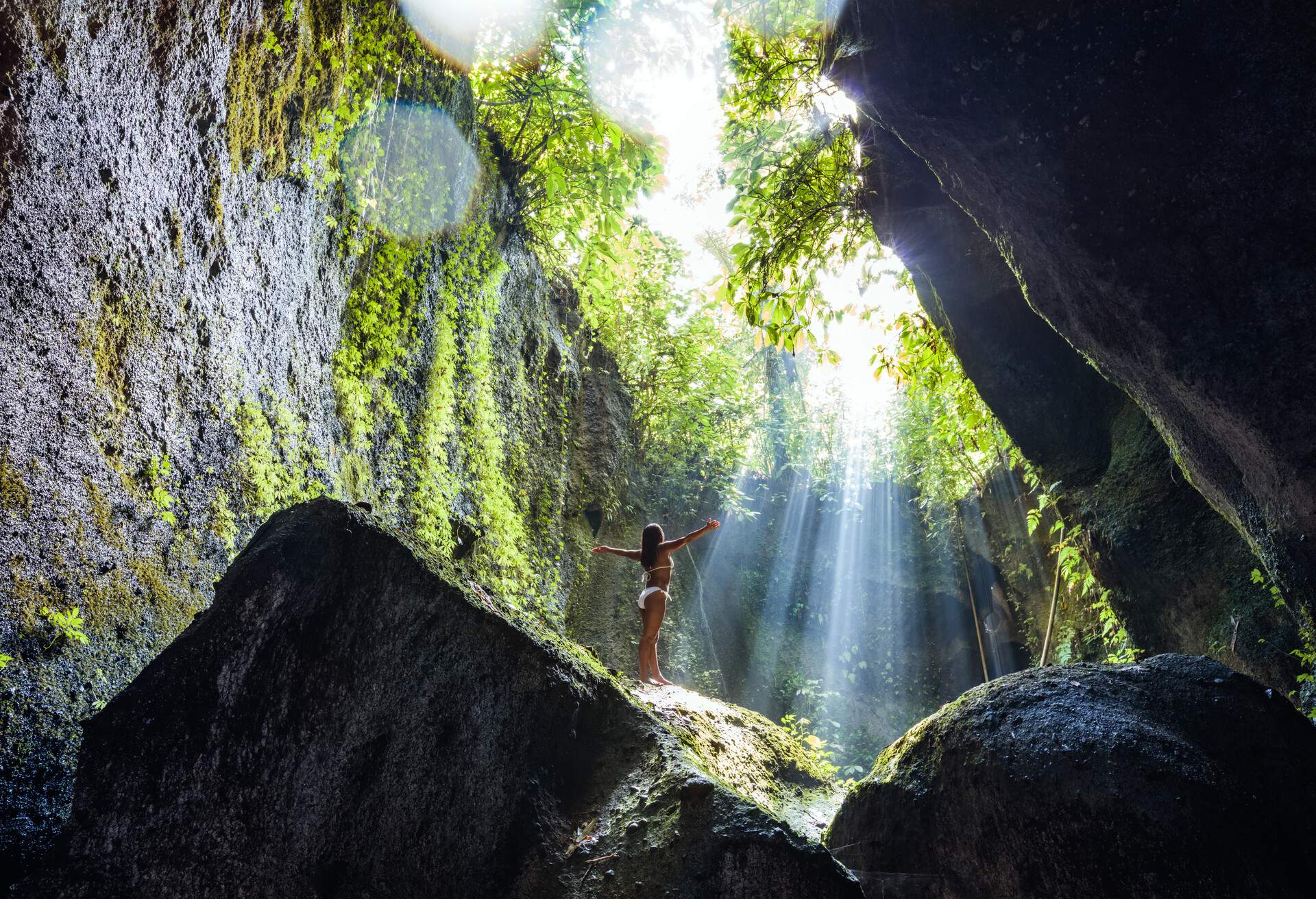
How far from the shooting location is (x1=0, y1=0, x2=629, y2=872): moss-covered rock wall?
210 cm

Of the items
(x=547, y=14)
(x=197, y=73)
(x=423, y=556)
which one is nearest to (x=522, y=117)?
(x=547, y=14)

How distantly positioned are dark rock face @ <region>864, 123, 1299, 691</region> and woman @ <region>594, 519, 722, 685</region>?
288 centimetres

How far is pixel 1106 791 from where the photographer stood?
2375 mm

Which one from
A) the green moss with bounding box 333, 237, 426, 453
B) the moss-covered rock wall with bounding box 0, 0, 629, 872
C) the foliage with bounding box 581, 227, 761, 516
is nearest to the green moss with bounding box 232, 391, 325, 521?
the moss-covered rock wall with bounding box 0, 0, 629, 872

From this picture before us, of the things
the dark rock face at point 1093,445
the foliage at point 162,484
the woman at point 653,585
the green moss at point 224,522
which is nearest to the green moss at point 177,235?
the foliage at point 162,484

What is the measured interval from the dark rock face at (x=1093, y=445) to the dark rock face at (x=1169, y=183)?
153 centimetres

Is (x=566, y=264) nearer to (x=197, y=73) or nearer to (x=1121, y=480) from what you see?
(x=197, y=73)

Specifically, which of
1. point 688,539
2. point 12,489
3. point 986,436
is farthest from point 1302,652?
point 12,489

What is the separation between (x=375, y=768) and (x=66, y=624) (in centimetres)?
115

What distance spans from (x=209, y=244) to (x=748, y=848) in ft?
11.8

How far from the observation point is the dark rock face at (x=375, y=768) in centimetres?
179

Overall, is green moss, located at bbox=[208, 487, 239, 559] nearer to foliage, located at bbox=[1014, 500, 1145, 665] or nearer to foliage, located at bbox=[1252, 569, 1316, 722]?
foliage, located at bbox=[1252, 569, 1316, 722]

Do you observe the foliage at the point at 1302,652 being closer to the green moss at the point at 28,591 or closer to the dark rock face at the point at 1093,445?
the dark rock face at the point at 1093,445

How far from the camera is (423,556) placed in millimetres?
2336
